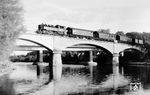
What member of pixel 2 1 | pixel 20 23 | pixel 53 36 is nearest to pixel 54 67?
pixel 53 36

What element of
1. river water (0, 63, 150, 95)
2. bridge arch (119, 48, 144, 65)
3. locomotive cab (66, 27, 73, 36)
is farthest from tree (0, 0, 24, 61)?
bridge arch (119, 48, 144, 65)

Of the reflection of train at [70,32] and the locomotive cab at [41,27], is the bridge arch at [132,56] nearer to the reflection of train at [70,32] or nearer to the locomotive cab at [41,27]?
the reflection of train at [70,32]

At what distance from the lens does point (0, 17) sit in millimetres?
29484

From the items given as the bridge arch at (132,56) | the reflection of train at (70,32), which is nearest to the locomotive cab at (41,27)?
the reflection of train at (70,32)

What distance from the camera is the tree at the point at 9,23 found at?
29.9 m

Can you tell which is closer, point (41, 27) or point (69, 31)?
point (41, 27)

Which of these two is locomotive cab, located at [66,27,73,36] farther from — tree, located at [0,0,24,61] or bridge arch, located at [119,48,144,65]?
tree, located at [0,0,24,61]

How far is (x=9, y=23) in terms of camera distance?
1200 inches

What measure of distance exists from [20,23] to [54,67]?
30181 mm

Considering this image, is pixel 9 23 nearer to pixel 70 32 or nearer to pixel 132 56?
pixel 70 32

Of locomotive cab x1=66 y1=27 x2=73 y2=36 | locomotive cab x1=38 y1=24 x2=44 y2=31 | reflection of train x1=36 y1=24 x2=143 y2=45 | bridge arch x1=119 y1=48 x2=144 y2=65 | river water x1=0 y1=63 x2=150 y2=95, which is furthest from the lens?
bridge arch x1=119 y1=48 x2=144 y2=65

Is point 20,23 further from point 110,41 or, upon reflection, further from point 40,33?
point 110,41

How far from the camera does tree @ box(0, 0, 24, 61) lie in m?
29.9

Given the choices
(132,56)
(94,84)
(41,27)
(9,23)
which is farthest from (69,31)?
(9,23)
